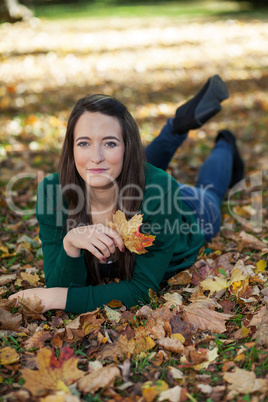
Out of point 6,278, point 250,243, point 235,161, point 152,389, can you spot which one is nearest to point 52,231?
point 6,278

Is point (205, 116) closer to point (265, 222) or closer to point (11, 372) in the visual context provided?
point (265, 222)

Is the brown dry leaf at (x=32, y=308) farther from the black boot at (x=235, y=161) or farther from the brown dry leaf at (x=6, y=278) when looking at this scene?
the black boot at (x=235, y=161)

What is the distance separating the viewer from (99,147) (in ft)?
7.59

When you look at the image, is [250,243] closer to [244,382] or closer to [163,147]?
[163,147]

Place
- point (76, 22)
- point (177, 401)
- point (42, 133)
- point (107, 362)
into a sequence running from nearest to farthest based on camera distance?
point (177, 401)
point (107, 362)
point (42, 133)
point (76, 22)

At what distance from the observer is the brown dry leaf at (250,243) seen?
317 cm

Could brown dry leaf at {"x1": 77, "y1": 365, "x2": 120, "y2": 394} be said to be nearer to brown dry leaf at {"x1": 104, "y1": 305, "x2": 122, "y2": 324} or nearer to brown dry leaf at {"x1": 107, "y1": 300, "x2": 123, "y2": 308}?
brown dry leaf at {"x1": 104, "y1": 305, "x2": 122, "y2": 324}

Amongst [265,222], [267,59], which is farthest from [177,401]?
[267,59]

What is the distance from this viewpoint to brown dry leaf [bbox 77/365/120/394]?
1.84m

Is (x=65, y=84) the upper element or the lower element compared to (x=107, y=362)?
upper

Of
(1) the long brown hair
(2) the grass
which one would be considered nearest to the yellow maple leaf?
(1) the long brown hair

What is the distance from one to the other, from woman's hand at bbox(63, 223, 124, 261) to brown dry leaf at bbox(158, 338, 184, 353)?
520 millimetres

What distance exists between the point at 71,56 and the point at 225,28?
22.3 feet

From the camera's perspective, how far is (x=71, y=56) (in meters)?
10.2
